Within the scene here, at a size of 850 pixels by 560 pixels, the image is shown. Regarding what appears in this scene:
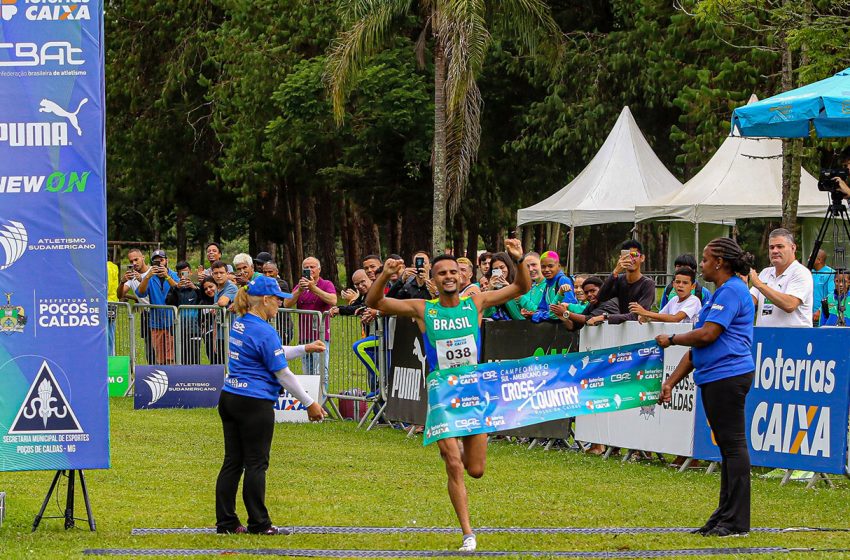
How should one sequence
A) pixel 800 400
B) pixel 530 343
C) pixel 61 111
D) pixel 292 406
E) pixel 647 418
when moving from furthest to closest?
pixel 292 406
pixel 530 343
pixel 647 418
pixel 800 400
pixel 61 111

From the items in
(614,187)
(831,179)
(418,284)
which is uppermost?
(614,187)

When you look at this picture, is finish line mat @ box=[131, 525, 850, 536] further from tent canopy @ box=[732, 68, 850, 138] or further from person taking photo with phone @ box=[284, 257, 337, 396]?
person taking photo with phone @ box=[284, 257, 337, 396]

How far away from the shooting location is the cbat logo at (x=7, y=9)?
9000mm

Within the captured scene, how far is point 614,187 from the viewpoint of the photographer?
3127 centimetres

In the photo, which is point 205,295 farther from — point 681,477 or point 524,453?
point 681,477

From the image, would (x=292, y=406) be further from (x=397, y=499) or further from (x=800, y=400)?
(x=800, y=400)

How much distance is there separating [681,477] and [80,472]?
5.49 metres

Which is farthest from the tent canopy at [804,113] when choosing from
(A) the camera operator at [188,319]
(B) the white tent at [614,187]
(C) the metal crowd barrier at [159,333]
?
(B) the white tent at [614,187]

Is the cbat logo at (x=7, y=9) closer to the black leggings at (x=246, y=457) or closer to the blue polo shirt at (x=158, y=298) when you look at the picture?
the black leggings at (x=246, y=457)

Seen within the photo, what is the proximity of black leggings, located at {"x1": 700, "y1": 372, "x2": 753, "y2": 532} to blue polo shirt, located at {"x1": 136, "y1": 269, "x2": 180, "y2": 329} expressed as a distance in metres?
12.9

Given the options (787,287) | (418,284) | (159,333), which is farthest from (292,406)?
(787,287)

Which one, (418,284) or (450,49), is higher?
(450,49)

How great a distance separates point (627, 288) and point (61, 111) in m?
6.55

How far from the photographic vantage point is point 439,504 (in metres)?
10.9
